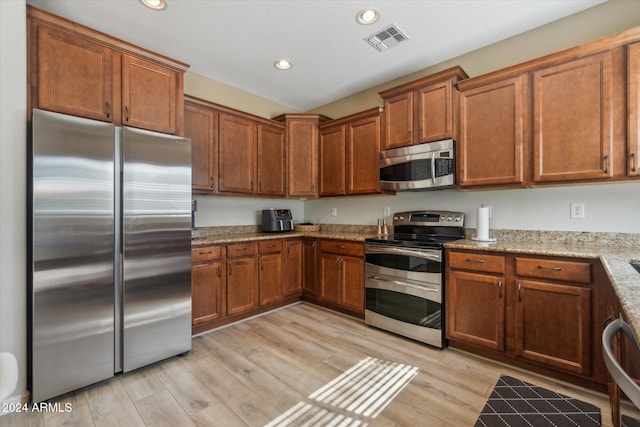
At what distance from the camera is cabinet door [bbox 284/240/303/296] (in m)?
3.56

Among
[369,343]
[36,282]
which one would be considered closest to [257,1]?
[36,282]

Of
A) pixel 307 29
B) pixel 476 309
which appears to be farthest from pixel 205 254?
pixel 476 309

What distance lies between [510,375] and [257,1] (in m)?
3.30

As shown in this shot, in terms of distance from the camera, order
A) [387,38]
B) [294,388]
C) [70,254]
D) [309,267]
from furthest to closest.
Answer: [309,267] → [387,38] → [294,388] → [70,254]

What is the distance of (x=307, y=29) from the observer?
8.14 ft

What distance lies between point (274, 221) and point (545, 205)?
278 cm

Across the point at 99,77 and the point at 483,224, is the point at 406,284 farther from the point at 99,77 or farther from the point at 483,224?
the point at 99,77

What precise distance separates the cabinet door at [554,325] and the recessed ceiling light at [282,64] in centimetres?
291

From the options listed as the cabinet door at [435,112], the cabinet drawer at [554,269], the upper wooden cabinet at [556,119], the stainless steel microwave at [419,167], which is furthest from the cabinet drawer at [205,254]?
the cabinet drawer at [554,269]

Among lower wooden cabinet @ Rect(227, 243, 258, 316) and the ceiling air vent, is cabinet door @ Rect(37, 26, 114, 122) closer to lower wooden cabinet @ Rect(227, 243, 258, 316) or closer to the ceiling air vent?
lower wooden cabinet @ Rect(227, 243, 258, 316)

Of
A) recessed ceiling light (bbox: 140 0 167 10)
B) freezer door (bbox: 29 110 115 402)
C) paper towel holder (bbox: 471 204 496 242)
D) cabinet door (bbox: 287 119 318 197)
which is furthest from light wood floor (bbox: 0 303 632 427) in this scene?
recessed ceiling light (bbox: 140 0 167 10)

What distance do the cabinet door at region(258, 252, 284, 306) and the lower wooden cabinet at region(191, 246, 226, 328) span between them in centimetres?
48

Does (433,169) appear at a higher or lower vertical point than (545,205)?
higher

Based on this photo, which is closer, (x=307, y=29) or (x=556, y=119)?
(x=556, y=119)
